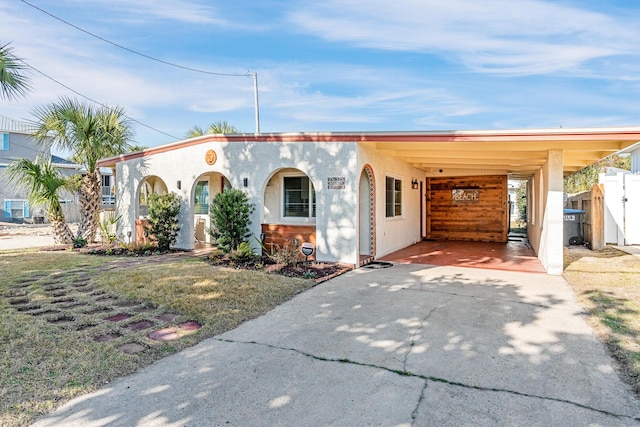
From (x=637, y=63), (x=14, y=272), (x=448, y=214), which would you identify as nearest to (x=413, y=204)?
(x=448, y=214)

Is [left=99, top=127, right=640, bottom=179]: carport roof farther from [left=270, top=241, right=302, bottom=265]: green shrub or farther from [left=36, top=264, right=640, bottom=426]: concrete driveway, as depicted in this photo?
[left=36, top=264, right=640, bottom=426]: concrete driveway

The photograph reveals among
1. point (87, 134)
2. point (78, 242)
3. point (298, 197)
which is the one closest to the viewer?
point (298, 197)

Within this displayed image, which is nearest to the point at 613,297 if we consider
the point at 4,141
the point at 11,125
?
the point at 4,141

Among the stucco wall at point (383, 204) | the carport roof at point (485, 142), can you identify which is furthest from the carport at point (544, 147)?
the stucco wall at point (383, 204)

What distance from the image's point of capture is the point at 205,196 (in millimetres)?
13039

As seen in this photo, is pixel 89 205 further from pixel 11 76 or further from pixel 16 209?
pixel 16 209

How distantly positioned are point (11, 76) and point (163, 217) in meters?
4.86

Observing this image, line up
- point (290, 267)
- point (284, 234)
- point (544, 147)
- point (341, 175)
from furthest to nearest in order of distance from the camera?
1. point (284, 234)
2. point (341, 175)
3. point (290, 267)
4. point (544, 147)

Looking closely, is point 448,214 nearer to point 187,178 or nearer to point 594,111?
point 187,178

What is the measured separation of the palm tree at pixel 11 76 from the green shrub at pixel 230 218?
4.51 meters

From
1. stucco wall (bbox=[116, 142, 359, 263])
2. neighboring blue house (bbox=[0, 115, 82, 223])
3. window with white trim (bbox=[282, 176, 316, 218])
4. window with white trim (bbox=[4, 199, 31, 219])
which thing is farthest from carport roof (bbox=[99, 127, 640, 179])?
window with white trim (bbox=[4, 199, 31, 219])

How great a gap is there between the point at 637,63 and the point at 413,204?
9.46 metres

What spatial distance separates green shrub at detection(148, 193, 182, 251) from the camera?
36.3ft

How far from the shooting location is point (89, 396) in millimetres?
3139
